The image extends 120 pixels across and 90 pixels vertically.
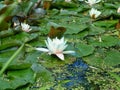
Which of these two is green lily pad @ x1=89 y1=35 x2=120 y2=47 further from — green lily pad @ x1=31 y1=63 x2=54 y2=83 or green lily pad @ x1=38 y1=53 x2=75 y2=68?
green lily pad @ x1=31 y1=63 x2=54 y2=83

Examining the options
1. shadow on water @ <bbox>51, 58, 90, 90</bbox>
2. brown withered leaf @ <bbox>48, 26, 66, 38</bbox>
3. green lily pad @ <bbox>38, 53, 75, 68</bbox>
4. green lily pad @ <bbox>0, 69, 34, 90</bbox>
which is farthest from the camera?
brown withered leaf @ <bbox>48, 26, 66, 38</bbox>

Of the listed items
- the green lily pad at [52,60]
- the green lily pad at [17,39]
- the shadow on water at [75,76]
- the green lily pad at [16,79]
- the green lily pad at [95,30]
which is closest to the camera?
the green lily pad at [16,79]

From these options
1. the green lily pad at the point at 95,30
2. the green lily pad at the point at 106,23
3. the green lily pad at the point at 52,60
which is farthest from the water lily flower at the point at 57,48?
the green lily pad at the point at 106,23

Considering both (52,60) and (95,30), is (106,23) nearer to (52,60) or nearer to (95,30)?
(95,30)

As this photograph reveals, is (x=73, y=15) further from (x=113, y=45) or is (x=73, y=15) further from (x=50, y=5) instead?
(x=113, y=45)

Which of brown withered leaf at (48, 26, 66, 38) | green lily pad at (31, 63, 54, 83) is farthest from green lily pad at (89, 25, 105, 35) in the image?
green lily pad at (31, 63, 54, 83)

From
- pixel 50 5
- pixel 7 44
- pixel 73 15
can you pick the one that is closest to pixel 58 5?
pixel 50 5

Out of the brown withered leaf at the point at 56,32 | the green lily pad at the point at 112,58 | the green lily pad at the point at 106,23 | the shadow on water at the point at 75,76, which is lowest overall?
the green lily pad at the point at 106,23

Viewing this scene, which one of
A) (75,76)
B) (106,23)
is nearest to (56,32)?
(75,76)

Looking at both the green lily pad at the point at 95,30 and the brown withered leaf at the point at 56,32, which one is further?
the green lily pad at the point at 95,30

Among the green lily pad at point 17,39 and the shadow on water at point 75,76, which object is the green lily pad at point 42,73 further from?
the green lily pad at point 17,39

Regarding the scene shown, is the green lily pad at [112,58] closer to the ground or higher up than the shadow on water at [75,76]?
closer to the ground

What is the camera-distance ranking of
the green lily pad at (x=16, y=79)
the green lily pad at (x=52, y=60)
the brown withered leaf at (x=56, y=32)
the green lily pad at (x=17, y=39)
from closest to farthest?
1. the green lily pad at (x=16, y=79)
2. the green lily pad at (x=52, y=60)
3. the green lily pad at (x=17, y=39)
4. the brown withered leaf at (x=56, y=32)

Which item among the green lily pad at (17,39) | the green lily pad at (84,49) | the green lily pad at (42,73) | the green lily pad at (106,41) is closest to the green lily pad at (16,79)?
the green lily pad at (42,73)
